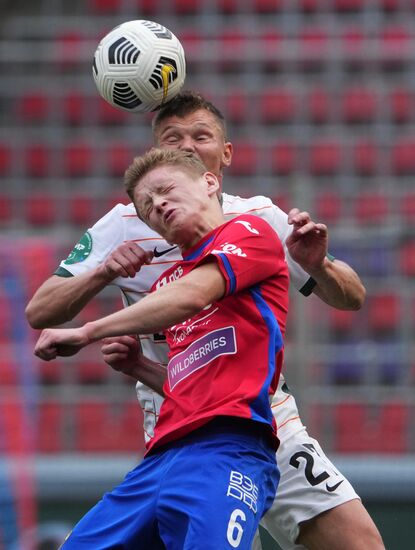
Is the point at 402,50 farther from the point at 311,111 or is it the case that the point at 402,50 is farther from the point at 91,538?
the point at 91,538

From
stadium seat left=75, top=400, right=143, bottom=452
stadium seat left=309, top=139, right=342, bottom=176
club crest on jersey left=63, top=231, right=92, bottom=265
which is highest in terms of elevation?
club crest on jersey left=63, top=231, right=92, bottom=265

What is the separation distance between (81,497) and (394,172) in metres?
3.17

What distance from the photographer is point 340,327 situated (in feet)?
19.1

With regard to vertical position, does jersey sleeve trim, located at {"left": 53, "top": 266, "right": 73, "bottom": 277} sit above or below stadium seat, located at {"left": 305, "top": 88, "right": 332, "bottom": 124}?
above

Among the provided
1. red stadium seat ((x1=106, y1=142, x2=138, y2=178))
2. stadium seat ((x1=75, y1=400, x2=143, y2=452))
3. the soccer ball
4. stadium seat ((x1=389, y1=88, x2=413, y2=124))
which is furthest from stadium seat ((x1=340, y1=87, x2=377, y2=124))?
the soccer ball

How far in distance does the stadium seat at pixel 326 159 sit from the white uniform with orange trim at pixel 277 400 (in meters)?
3.61

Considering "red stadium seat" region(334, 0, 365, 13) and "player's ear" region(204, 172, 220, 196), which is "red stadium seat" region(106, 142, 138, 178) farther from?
"player's ear" region(204, 172, 220, 196)

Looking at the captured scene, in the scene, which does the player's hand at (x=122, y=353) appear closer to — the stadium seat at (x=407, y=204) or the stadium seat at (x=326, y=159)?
the stadium seat at (x=407, y=204)

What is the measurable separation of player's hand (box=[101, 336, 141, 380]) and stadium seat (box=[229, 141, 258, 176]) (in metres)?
4.15

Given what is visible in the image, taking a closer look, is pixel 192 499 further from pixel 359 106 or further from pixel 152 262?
pixel 359 106

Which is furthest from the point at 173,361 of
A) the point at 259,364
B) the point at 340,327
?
the point at 340,327

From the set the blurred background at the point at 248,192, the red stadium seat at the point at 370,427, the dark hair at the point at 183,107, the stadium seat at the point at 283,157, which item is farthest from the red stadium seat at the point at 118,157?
the dark hair at the point at 183,107

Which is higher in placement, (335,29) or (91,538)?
(335,29)

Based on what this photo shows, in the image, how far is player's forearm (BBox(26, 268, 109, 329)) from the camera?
136 inches
